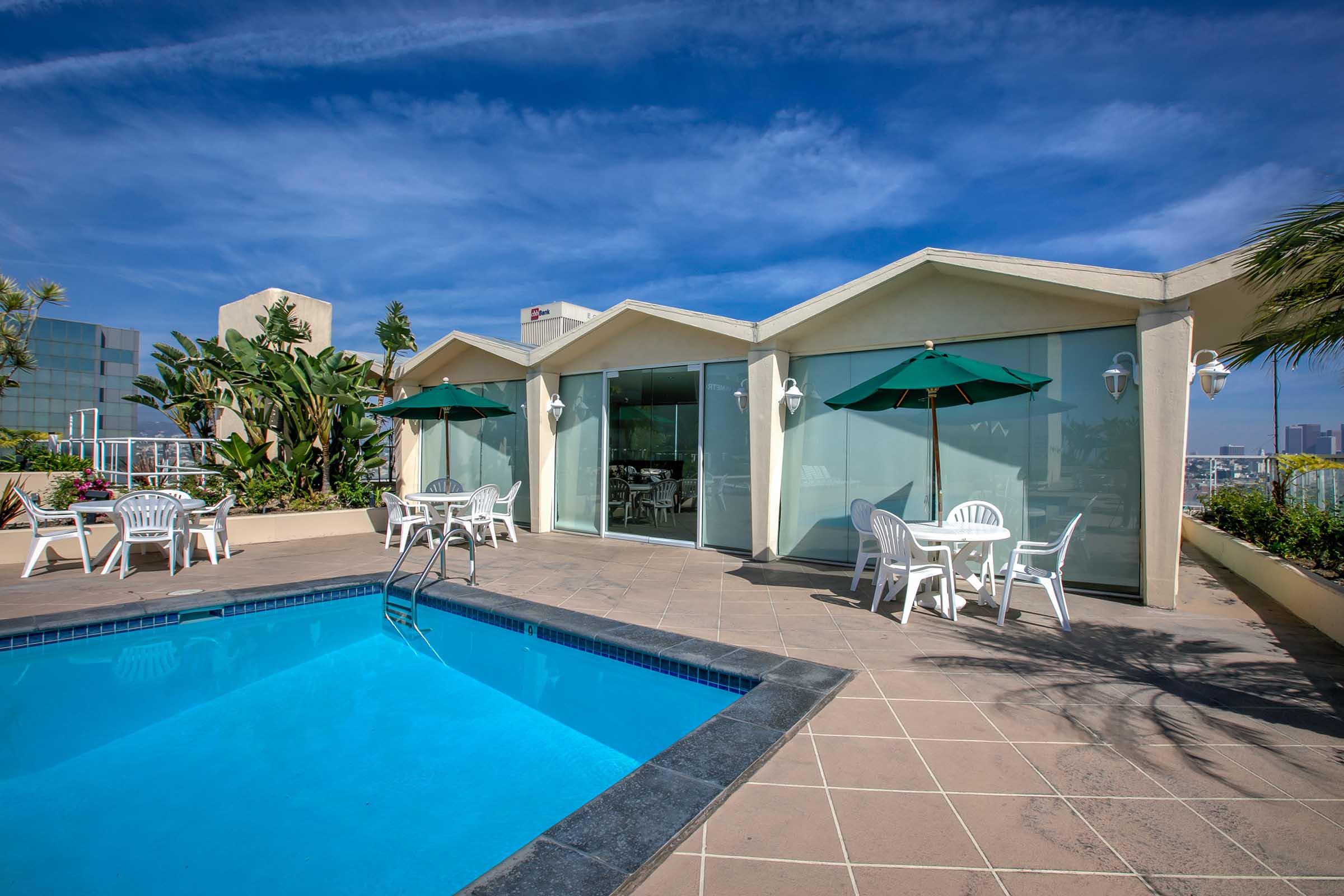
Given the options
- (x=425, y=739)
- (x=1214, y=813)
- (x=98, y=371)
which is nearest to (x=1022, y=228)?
(x=1214, y=813)

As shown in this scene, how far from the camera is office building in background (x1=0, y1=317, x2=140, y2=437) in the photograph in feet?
143

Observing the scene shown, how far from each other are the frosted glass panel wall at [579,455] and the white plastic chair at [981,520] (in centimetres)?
569

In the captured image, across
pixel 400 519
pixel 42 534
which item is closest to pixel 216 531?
pixel 42 534

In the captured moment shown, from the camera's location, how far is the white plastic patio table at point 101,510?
21.7 ft

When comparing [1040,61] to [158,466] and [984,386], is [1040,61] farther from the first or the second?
[158,466]

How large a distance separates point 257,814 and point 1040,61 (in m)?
11.5

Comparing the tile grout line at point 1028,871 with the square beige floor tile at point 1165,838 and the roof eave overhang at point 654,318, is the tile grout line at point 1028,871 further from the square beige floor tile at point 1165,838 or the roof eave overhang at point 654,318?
the roof eave overhang at point 654,318

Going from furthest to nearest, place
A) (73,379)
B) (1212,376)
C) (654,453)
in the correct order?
1. (73,379)
2. (654,453)
3. (1212,376)

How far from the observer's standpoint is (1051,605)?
19.6 ft

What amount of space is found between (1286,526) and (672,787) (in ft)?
28.7

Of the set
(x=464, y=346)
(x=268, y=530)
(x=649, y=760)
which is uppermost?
(x=464, y=346)

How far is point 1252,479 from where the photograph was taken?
9945mm

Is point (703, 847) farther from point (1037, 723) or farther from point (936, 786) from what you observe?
point (1037, 723)

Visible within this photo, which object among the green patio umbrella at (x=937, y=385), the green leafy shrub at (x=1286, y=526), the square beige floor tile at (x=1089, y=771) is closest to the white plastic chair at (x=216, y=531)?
the green patio umbrella at (x=937, y=385)
